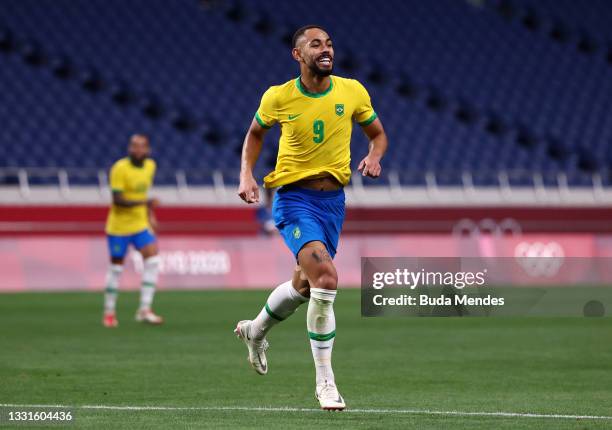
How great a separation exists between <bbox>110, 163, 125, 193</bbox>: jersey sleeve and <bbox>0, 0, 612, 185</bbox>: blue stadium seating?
387 inches

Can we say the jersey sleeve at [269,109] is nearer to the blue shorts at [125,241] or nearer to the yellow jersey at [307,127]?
the yellow jersey at [307,127]

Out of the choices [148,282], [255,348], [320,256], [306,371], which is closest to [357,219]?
[148,282]

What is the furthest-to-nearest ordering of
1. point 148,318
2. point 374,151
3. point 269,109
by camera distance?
1. point 148,318
2. point 374,151
3. point 269,109

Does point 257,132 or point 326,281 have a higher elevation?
point 257,132

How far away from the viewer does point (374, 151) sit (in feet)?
29.5

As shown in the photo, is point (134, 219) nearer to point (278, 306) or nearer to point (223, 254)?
point (223, 254)

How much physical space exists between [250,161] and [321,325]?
1.23 metres

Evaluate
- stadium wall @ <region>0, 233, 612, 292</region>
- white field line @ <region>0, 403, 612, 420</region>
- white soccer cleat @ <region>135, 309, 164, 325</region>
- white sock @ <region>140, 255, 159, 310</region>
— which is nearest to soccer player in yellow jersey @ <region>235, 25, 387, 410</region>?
white field line @ <region>0, 403, 612, 420</region>

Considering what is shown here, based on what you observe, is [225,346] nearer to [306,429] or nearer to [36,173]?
[306,429]

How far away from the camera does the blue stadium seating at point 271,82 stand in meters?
28.9

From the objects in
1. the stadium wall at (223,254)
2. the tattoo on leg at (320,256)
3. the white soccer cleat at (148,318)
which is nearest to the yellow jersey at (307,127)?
the tattoo on leg at (320,256)

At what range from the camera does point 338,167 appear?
8.83 meters

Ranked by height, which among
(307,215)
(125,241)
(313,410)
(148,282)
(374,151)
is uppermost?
(125,241)

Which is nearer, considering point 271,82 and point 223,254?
point 223,254
